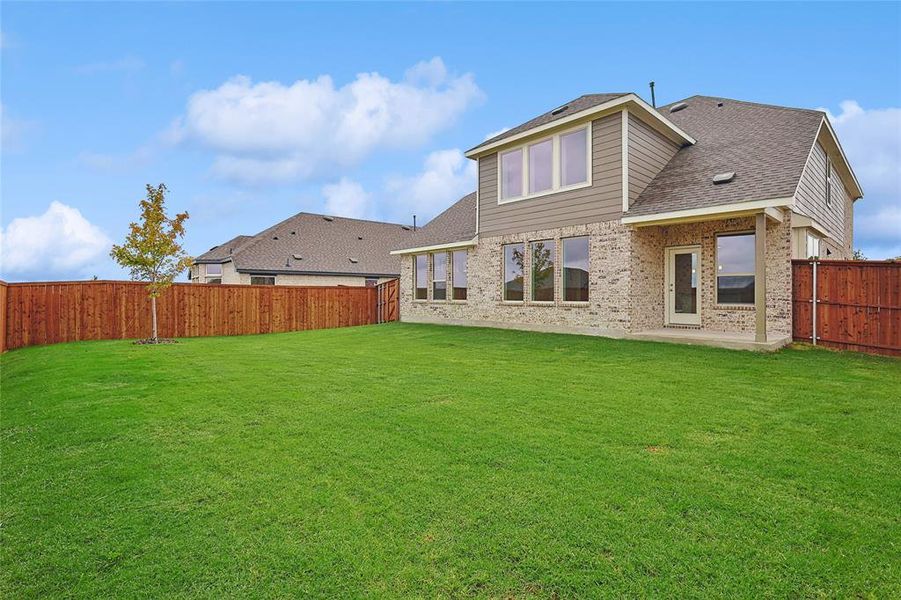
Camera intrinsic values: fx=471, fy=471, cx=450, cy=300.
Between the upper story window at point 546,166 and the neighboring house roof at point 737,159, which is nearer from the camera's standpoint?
the neighboring house roof at point 737,159

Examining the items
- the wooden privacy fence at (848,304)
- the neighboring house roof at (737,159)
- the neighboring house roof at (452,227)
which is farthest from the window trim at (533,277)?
the wooden privacy fence at (848,304)

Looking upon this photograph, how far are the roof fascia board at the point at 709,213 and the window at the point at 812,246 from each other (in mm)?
3293

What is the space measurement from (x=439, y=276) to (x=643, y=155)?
7.41 meters

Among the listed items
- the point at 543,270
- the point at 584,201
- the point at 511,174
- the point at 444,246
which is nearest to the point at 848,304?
the point at 584,201

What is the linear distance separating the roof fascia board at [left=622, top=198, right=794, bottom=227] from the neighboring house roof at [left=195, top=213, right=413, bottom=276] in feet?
51.1

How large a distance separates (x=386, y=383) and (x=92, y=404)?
3434 mm

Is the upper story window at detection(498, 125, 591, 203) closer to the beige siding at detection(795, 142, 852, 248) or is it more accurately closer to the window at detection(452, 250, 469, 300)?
the window at detection(452, 250, 469, 300)

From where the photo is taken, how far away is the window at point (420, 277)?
16672mm

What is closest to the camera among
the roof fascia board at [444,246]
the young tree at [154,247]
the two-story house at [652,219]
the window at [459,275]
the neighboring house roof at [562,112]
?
the two-story house at [652,219]

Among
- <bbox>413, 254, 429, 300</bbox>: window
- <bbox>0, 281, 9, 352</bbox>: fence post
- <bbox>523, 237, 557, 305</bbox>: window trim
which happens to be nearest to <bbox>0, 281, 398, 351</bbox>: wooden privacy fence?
<bbox>0, 281, 9, 352</bbox>: fence post

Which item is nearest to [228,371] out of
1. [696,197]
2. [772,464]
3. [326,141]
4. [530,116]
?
[772,464]

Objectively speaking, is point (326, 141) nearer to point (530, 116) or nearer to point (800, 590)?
point (530, 116)

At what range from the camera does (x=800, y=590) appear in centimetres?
215

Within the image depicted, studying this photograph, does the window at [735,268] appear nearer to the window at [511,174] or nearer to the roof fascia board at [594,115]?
the roof fascia board at [594,115]
